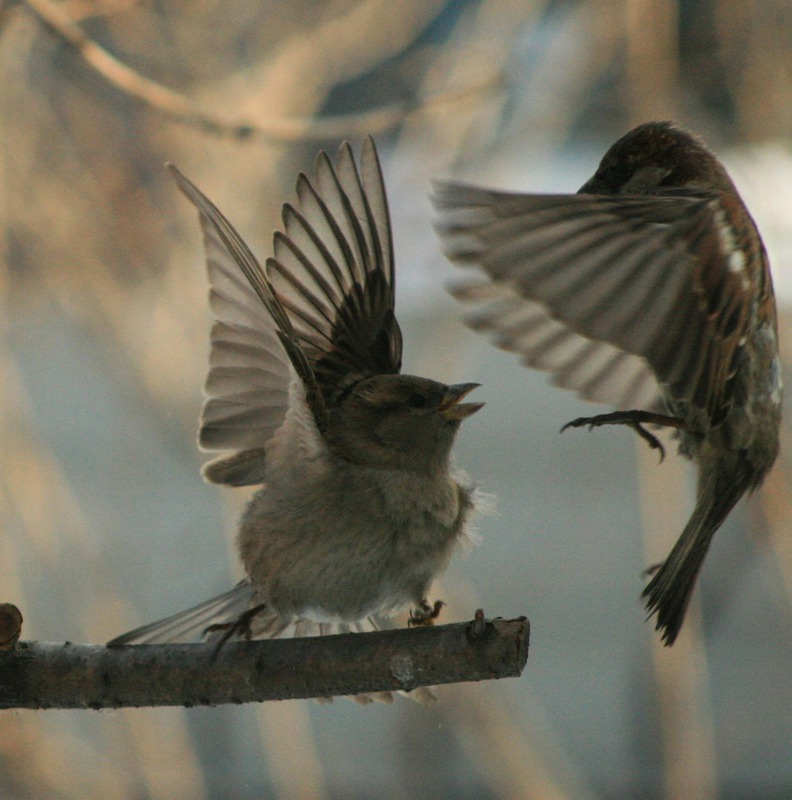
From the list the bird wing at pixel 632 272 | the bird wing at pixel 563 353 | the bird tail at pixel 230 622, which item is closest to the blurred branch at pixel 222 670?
the bird tail at pixel 230 622

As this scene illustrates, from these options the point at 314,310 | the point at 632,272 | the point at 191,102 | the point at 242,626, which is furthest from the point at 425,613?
the point at 191,102

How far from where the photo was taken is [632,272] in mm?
1676

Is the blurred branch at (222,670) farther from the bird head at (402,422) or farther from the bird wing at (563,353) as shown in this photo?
the bird wing at (563,353)

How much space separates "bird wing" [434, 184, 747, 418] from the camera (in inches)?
63.2

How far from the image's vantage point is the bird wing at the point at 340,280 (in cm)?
217

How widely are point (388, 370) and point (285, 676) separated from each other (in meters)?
0.77

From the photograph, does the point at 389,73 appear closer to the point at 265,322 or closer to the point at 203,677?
the point at 265,322

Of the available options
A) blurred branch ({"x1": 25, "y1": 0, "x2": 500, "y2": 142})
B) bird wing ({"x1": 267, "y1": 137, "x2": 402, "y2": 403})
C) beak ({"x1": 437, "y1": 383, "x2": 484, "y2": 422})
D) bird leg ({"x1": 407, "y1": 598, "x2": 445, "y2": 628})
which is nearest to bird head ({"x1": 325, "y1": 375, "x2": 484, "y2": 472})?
beak ({"x1": 437, "y1": 383, "x2": 484, "y2": 422})

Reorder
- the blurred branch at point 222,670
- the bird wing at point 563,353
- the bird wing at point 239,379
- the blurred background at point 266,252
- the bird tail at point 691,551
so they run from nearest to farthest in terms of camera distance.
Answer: the blurred branch at point 222,670 → the bird tail at point 691,551 → the bird wing at point 563,353 → the bird wing at point 239,379 → the blurred background at point 266,252

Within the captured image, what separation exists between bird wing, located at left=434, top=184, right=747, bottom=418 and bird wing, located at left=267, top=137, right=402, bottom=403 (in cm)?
57

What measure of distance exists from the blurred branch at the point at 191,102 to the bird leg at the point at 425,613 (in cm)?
96

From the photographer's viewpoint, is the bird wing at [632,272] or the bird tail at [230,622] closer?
the bird wing at [632,272]

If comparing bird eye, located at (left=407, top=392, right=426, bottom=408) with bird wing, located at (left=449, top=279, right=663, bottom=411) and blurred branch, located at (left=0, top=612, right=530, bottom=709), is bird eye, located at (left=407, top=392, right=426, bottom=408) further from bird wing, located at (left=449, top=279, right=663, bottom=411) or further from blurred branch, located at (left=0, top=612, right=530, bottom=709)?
blurred branch, located at (left=0, top=612, right=530, bottom=709)

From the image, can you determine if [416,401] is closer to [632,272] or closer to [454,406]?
[454,406]
